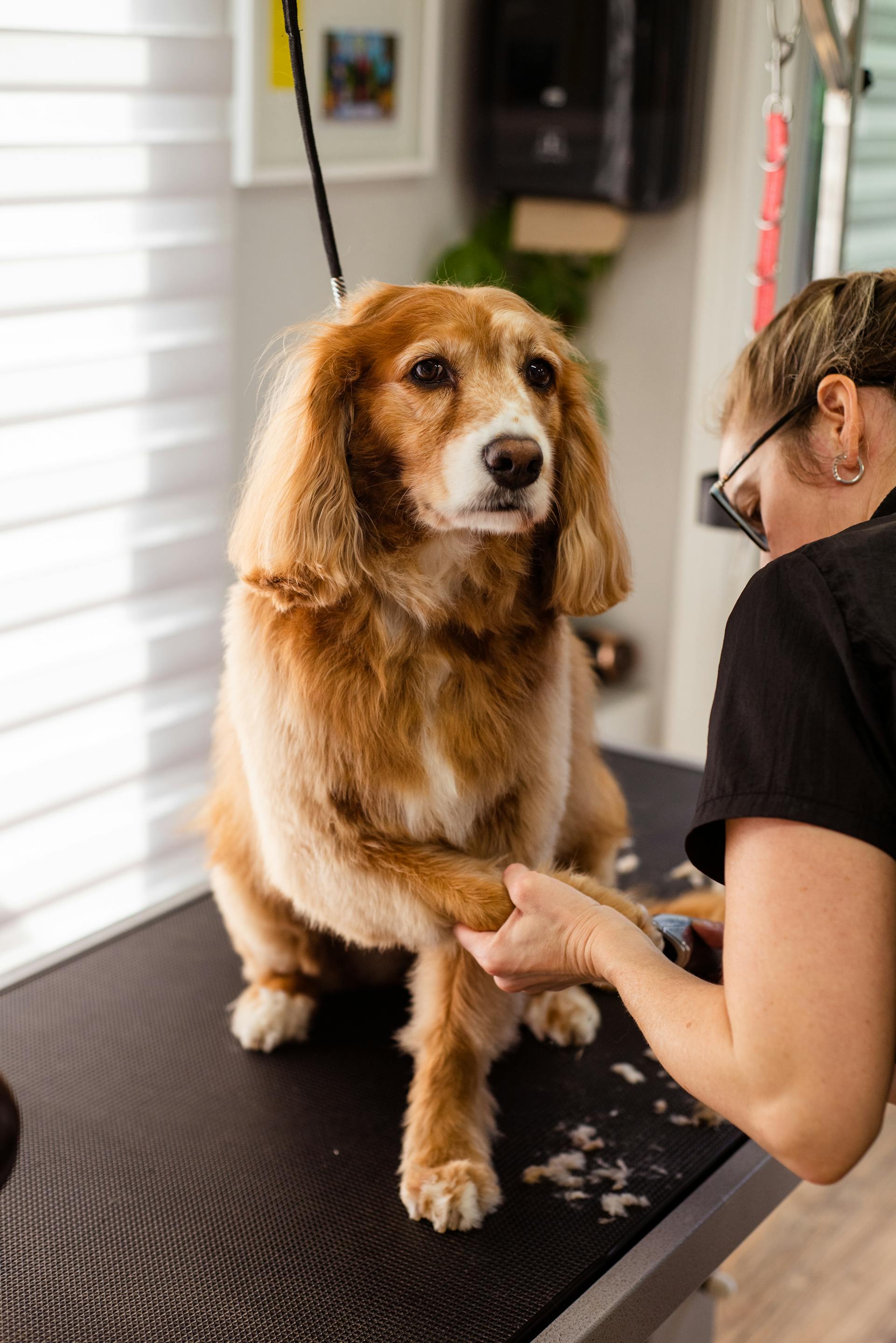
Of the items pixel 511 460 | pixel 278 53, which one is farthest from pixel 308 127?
pixel 278 53

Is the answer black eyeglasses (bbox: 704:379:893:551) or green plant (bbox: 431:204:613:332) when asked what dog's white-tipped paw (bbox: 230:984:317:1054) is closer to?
black eyeglasses (bbox: 704:379:893:551)

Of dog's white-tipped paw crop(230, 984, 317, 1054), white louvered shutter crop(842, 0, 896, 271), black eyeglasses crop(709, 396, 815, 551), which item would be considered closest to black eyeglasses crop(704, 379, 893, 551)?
black eyeglasses crop(709, 396, 815, 551)

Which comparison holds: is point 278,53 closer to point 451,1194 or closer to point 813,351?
point 813,351

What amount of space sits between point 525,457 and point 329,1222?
74 cm

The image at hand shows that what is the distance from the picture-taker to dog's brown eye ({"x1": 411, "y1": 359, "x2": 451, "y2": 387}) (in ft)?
3.75

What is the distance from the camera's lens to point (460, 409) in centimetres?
113

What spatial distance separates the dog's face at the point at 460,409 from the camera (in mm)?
1104

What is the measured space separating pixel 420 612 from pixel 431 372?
0.21 meters

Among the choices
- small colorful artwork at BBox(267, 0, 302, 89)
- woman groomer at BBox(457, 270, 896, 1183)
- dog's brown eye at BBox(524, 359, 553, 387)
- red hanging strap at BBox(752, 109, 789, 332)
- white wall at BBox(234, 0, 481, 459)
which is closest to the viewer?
woman groomer at BBox(457, 270, 896, 1183)

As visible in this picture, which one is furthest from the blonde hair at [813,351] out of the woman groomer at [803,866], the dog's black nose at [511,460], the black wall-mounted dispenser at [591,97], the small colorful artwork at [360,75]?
the black wall-mounted dispenser at [591,97]

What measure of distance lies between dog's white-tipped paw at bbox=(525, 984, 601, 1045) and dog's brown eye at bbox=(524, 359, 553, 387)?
72cm

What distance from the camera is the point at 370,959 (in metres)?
1.55

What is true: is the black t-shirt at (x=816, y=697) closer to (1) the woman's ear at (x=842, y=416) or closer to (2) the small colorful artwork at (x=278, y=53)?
(1) the woman's ear at (x=842, y=416)

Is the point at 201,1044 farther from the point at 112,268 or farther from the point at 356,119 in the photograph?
the point at 356,119
